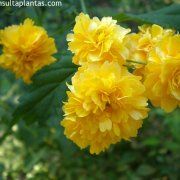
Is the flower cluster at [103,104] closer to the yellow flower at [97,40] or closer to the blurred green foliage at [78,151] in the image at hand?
the yellow flower at [97,40]

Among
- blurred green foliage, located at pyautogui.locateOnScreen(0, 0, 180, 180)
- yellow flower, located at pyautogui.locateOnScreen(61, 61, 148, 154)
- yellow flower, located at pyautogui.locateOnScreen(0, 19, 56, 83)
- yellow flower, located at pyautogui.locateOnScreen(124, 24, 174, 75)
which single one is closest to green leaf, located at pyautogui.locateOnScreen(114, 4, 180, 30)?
yellow flower, located at pyautogui.locateOnScreen(124, 24, 174, 75)

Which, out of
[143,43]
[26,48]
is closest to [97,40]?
[143,43]

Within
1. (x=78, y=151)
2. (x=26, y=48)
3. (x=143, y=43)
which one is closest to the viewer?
(x=143, y=43)

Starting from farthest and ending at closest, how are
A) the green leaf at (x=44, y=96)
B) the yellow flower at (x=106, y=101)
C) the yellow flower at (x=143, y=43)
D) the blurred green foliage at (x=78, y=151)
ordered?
1. the blurred green foliage at (x=78, y=151)
2. the green leaf at (x=44, y=96)
3. the yellow flower at (x=143, y=43)
4. the yellow flower at (x=106, y=101)

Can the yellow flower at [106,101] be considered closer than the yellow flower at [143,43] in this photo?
Yes

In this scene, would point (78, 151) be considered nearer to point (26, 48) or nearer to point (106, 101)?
point (26, 48)

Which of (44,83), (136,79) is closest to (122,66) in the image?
(136,79)

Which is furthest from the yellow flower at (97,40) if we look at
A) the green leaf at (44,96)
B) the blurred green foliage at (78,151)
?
the blurred green foliage at (78,151)
